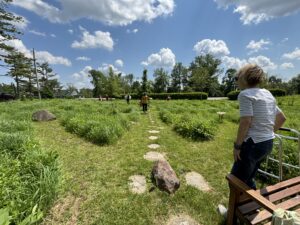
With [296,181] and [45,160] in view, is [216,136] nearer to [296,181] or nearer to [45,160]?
[296,181]

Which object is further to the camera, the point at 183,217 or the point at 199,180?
the point at 199,180

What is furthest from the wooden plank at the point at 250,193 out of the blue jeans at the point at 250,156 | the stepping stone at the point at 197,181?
the stepping stone at the point at 197,181

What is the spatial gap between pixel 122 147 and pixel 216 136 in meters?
3.13

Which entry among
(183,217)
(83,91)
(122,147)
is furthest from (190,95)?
(83,91)

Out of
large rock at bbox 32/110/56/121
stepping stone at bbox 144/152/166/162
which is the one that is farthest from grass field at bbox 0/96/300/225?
large rock at bbox 32/110/56/121

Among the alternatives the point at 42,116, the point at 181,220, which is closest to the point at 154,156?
the point at 181,220

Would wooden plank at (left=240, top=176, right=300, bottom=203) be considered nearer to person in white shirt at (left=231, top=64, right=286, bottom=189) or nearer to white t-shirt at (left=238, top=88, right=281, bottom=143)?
person in white shirt at (left=231, top=64, right=286, bottom=189)

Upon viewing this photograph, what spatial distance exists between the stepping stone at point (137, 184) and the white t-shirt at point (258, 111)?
1781 mm

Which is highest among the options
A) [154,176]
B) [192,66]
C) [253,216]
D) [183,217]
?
[192,66]

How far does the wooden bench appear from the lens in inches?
66.9

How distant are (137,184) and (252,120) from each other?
202 cm

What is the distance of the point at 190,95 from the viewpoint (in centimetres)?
3362

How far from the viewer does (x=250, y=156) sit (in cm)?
184

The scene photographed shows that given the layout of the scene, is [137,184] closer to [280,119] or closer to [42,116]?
[280,119]
